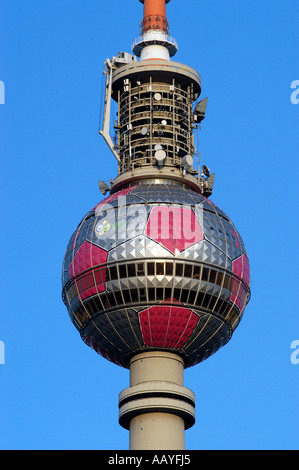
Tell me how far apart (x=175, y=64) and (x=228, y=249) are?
1844 cm

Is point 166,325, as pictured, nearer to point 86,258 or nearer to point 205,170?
point 86,258

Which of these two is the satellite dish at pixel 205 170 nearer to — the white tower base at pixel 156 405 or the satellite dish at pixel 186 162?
the satellite dish at pixel 186 162

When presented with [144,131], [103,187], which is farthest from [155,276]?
[144,131]

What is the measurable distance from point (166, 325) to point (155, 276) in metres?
3.86

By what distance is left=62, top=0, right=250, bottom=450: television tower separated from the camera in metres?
90.4

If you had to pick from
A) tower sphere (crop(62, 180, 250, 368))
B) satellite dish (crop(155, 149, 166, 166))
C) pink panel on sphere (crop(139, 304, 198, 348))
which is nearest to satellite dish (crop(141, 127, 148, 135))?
satellite dish (crop(155, 149, 166, 166))

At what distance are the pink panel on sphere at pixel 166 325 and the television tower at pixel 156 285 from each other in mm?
73

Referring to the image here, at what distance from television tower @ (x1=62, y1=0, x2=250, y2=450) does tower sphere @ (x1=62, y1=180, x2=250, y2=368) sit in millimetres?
73

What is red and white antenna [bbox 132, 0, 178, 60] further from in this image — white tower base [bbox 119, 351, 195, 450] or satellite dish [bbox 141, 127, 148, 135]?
white tower base [bbox 119, 351, 195, 450]

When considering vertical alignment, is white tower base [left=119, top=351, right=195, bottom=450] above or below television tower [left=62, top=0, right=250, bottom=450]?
below

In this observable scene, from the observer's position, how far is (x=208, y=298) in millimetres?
91562

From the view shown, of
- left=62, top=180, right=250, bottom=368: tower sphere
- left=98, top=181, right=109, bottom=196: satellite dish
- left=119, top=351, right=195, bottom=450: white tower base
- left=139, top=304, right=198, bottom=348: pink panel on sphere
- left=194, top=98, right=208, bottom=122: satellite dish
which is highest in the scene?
left=194, top=98, right=208, bottom=122: satellite dish

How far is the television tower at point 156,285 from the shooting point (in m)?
90.4
